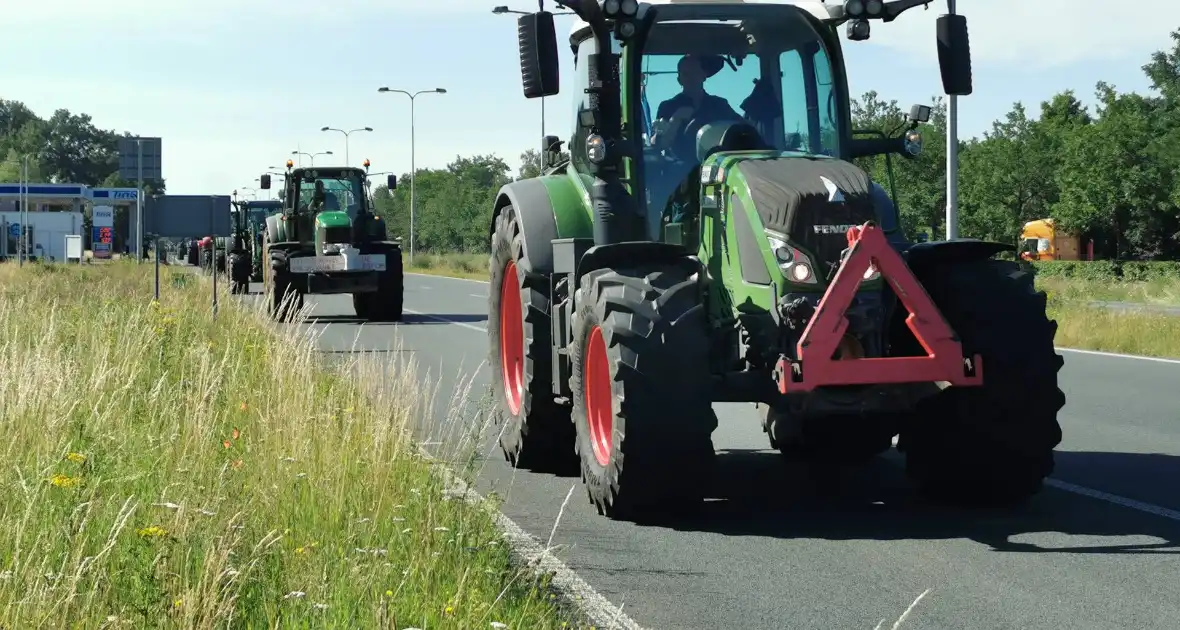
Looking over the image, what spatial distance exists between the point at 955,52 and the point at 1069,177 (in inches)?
2244

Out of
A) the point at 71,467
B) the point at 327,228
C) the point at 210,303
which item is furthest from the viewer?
Result: the point at 327,228

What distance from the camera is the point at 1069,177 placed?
62.9 meters

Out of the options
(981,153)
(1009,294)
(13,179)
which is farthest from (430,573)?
(13,179)

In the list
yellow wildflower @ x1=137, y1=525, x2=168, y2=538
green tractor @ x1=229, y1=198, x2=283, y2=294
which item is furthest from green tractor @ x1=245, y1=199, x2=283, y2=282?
yellow wildflower @ x1=137, y1=525, x2=168, y2=538

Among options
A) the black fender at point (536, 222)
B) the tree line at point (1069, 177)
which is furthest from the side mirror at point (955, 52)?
the tree line at point (1069, 177)

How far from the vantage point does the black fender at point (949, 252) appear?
8414 mm

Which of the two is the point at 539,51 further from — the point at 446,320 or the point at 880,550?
the point at 446,320

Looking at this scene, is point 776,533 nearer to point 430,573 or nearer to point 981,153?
point 430,573

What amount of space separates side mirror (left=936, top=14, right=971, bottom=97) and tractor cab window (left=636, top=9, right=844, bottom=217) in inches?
31.9

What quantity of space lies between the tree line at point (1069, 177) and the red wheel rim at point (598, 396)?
38536 millimetres

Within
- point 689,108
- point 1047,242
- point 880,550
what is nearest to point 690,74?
point 689,108

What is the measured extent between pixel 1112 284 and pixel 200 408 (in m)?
42.6

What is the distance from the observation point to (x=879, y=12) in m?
9.08

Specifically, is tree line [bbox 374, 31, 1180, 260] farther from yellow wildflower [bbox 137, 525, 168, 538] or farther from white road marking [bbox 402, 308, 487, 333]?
yellow wildflower [bbox 137, 525, 168, 538]
